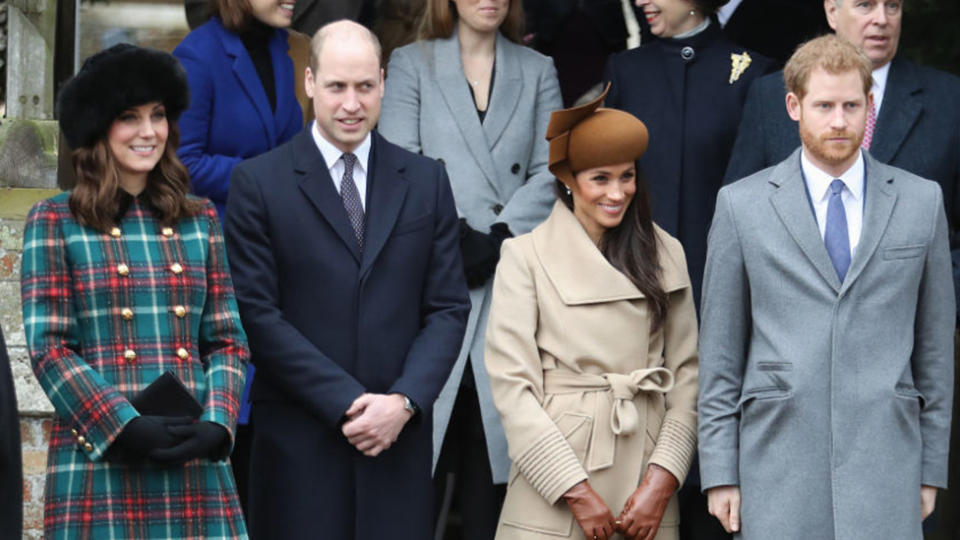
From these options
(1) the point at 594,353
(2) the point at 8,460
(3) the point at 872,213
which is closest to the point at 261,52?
(1) the point at 594,353

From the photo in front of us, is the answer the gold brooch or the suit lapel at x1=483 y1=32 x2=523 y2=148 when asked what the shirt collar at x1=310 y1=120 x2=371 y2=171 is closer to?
the suit lapel at x1=483 y1=32 x2=523 y2=148

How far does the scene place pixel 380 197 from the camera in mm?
5336

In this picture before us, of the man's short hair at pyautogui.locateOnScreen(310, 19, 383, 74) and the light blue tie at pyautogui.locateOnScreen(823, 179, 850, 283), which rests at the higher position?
the man's short hair at pyautogui.locateOnScreen(310, 19, 383, 74)

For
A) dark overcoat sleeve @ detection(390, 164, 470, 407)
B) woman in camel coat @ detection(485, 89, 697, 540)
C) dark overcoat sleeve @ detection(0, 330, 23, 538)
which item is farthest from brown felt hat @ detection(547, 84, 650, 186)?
dark overcoat sleeve @ detection(0, 330, 23, 538)

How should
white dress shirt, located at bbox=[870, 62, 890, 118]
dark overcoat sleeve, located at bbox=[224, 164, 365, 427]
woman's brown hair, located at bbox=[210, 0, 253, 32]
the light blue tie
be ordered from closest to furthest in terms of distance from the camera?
the light blue tie < dark overcoat sleeve, located at bbox=[224, 164, 365, 427] < white dress shirt, located at bbox=[870, 62, 890, 118] < woman's brown hair, located at bbox=[210, 0, 253, 32]

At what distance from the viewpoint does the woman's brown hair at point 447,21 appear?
6.28 m

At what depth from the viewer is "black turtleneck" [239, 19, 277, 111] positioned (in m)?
6.11

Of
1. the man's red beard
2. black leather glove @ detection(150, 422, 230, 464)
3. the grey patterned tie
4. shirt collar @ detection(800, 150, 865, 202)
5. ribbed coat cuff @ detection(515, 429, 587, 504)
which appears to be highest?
the man's red beard

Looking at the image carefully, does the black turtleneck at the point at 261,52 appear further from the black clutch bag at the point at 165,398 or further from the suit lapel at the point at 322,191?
the black clutch bag at the point at 165,398

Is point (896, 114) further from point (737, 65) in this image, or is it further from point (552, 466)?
point (552, 466)

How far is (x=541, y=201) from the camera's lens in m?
5.98

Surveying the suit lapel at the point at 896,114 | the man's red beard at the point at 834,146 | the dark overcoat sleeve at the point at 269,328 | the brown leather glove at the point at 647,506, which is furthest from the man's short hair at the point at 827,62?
the dark overcoat sleeve at the point at 269,328

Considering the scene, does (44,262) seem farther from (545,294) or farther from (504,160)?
(504,160)

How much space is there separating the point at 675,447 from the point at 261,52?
2090 mm
